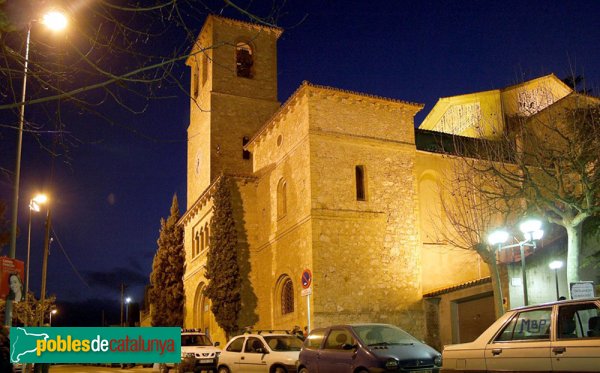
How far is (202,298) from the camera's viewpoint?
35.2 metres

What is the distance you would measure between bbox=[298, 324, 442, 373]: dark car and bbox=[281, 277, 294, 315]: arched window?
12618 millimetres

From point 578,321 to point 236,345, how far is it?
10912mm

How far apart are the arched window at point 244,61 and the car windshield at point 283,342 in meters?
24.3

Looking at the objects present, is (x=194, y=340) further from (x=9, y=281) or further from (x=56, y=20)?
(x=56, y=20)

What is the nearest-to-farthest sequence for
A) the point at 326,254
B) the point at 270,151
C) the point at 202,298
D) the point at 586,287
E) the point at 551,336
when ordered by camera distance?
the point at 551,336 < the point at 586,287 < the point at 326,254 < the point at 270,151 < the point at 202,298

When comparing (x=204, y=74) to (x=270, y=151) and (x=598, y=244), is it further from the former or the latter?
(x=598, y=244)

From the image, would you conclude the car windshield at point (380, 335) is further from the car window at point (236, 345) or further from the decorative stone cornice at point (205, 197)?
the decorative stone cornice at point (205, 197)

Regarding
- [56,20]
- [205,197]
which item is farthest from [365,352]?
[205,197]

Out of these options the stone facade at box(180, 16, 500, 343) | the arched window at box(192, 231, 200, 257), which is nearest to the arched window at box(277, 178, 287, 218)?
the stone facade at box(180, 16, 500, 343)

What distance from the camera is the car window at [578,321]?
26.2ft

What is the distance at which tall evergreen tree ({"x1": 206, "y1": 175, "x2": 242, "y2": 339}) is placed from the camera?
2803 centimetres

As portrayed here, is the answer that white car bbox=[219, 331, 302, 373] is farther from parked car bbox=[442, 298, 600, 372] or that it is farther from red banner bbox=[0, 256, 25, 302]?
parked car bbox=[442, 298, 600, 372]

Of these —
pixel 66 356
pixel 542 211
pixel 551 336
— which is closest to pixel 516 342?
pixel 551 336

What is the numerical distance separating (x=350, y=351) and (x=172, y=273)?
1185 inches
